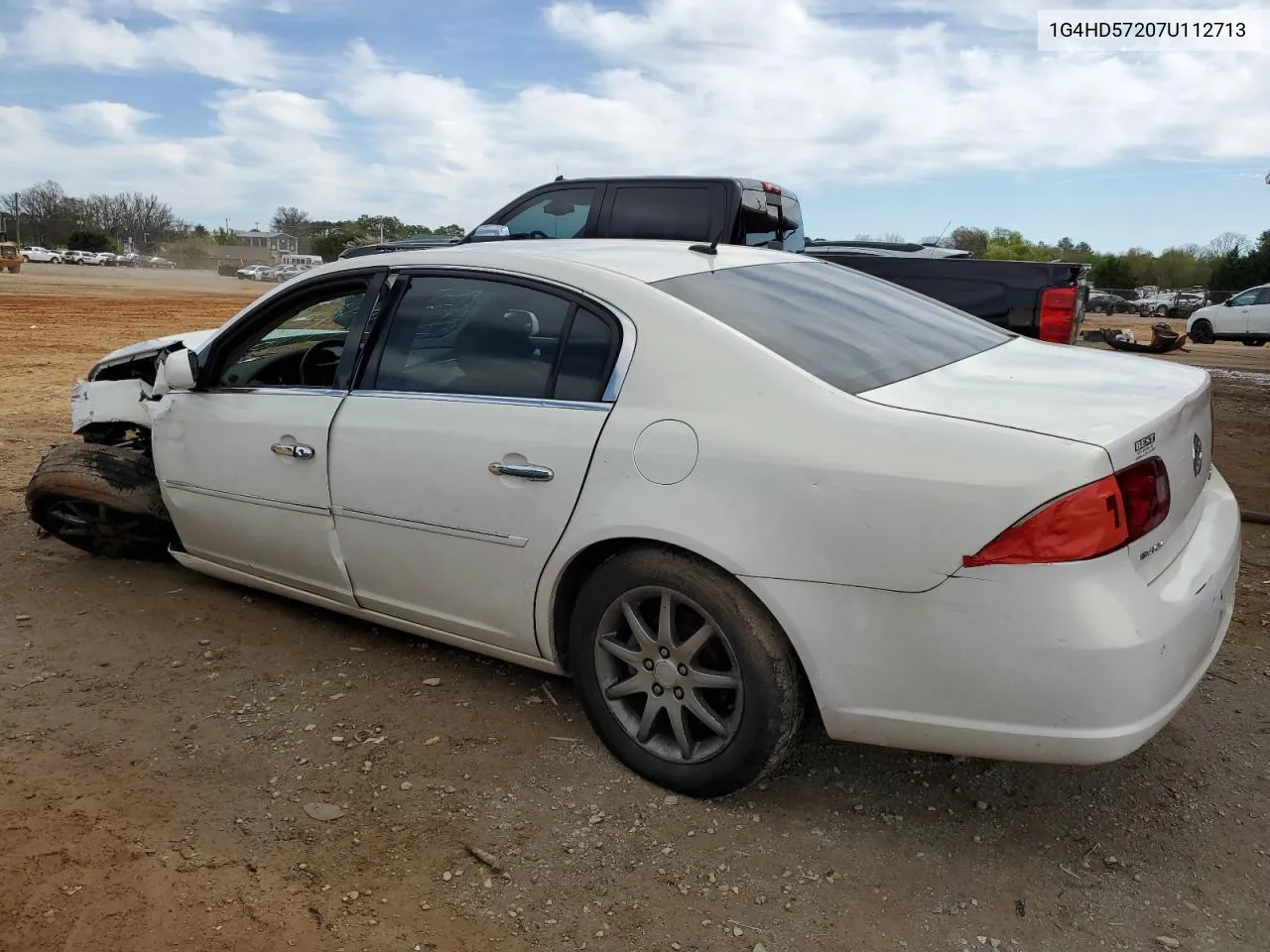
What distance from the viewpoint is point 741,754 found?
8.81 feet

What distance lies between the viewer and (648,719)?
2.89 meters

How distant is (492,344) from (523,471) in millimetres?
521

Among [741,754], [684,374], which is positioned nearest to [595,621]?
[741,754]

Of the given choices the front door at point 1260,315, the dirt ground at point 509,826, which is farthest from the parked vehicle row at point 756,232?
the front door at point 1260,315

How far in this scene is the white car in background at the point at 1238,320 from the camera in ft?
78.9

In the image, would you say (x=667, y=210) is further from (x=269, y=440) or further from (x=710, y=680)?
(x=710, y=680)

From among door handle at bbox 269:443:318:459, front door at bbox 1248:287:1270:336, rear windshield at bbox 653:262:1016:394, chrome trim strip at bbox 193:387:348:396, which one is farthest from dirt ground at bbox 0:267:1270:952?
front door at bbox 1248:287:1270:336

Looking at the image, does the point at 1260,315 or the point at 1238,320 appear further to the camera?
the point at 1238,320

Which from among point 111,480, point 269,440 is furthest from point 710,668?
point 111,480

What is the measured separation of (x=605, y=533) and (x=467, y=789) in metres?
0.87

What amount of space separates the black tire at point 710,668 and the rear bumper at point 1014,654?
0.09m

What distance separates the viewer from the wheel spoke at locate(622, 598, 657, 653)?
281 centimetres

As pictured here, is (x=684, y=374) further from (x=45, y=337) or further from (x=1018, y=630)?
(x=45, y=337)

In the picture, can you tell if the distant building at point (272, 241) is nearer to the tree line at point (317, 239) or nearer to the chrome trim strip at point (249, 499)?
the tree line at point (317, 239)
